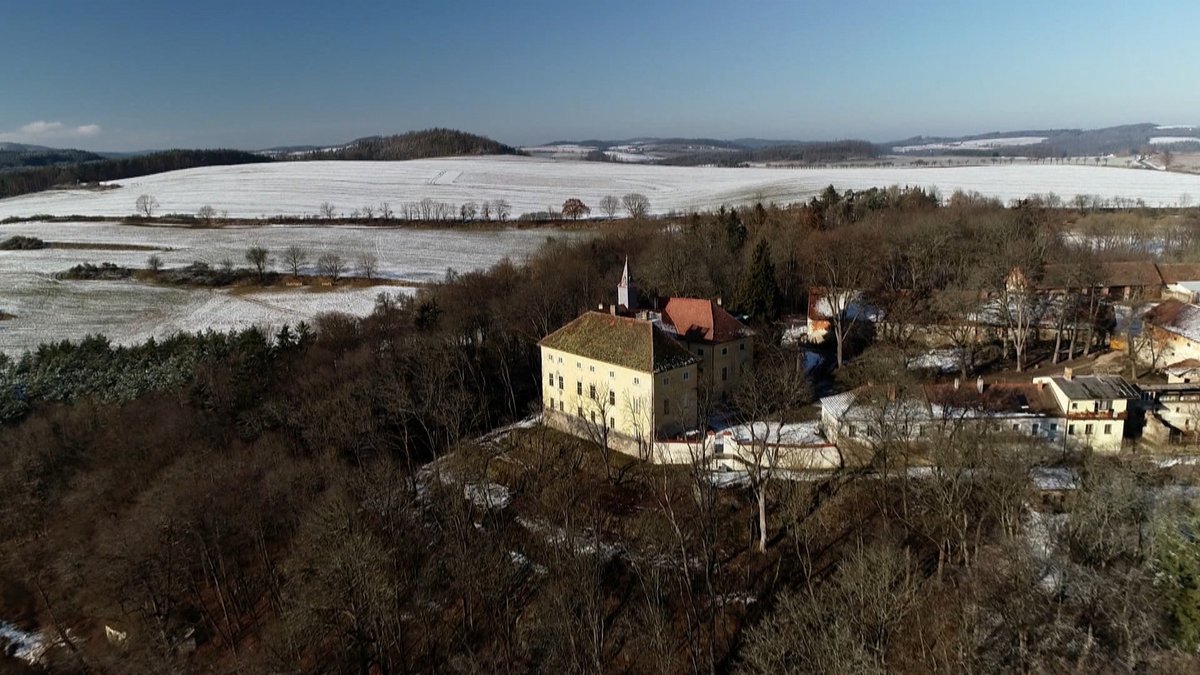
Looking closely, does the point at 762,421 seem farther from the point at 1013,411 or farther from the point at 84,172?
the point at 84,172

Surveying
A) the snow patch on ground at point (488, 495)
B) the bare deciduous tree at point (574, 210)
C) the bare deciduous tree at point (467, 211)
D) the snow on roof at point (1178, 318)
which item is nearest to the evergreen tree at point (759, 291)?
the snow on roof at point (1178, 318)

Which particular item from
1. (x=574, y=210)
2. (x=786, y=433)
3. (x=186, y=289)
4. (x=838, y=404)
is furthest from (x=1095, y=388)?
(x=574, y=210)

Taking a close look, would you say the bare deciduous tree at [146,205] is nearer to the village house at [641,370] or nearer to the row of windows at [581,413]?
the row of windows at [581,413]

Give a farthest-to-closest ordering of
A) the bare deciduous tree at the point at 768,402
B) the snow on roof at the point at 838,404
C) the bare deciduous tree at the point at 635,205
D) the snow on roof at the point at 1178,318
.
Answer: the bare deciduous tree at the point at 635,205 → the snow on roof at the point at 1178,318 → the snow on roof at the point at 838,404 → the bare deciduous tree at the point at 768,402

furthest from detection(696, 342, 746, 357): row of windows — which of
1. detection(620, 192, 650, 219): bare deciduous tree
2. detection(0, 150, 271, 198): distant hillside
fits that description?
detection(0, 150, 271, 198): distant hillside

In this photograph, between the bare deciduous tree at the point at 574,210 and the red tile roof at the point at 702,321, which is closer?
the red tile roof at the point at 702,321

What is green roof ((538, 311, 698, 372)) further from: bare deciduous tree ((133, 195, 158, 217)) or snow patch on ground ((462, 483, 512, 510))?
bare deciduous tree ((133, 195, 158, 217))
